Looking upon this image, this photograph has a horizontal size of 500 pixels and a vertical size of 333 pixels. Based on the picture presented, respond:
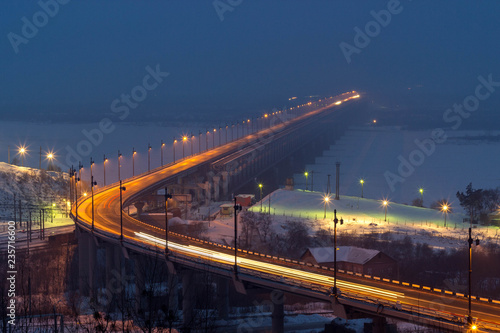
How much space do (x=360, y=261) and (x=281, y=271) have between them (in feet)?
36.4

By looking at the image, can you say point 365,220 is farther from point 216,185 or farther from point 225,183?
point 225,183

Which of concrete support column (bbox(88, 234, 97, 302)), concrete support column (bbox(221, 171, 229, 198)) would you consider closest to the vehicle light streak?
concrete support column (bbox(88, 234, 97, 302))

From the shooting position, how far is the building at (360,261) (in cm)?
3741

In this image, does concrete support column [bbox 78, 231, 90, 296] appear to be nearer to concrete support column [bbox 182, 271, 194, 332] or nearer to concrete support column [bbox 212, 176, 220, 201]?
concrete support column [bbox 182, 271, 194, 332]

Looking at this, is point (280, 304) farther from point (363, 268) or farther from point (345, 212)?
point (345, 212)

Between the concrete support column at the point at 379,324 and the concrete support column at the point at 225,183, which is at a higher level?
the concrete support column at the point at 225,183

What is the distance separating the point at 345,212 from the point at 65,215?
2751 centimetres

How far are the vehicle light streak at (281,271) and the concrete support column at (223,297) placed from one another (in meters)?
2.03

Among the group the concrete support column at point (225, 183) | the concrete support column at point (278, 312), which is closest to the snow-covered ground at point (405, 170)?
the concrete support column at point (225, 183)

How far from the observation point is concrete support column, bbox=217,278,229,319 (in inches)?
1312

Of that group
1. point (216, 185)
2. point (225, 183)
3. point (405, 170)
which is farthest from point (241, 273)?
point (405, 170)

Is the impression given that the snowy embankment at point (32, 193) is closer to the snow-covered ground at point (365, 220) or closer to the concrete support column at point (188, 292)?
the snow-covered ground at point (365, 220)

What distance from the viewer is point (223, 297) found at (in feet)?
111

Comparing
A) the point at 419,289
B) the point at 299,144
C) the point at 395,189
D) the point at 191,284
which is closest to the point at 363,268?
the point at 191,284
